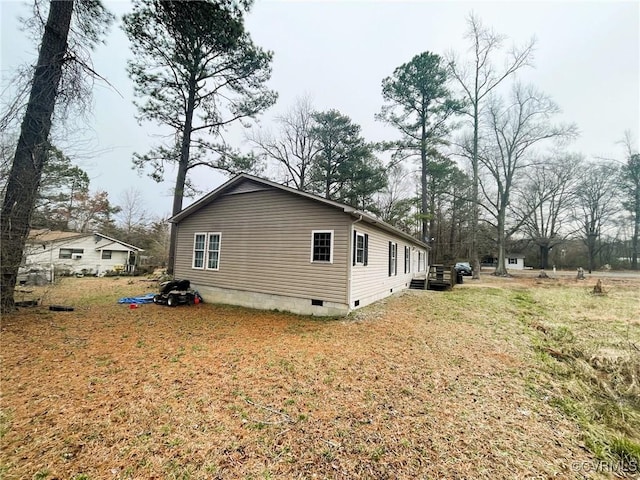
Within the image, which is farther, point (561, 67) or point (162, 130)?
point (561, 67)

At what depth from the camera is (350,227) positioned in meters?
7.08

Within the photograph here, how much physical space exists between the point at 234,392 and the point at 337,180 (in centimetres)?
1751

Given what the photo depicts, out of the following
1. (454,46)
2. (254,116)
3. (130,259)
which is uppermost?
(454,46)

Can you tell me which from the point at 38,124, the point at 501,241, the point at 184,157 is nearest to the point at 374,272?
the point at 38,124

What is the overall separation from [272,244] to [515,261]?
150 feet

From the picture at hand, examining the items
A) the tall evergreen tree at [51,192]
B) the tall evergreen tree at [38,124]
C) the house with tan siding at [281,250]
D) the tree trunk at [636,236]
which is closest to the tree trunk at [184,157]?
the house with tan siding at [281,250]

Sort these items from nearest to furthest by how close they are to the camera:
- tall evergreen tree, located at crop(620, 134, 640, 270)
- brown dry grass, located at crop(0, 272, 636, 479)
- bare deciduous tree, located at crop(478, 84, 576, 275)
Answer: brown dry grass, located at crop(0, 272, 636, 479)
bare deciduous tree, located at crop(478, 84, 576, 275)
tall evergreen tree, located at crop(620, 134, 640, 270)

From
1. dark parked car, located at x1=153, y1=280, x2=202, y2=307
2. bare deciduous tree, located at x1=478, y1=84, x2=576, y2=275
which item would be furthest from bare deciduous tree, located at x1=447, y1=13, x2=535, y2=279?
dark parked car, located at x1=153, y1=280, x2=202, y2=307

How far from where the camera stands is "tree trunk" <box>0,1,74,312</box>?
5891mm

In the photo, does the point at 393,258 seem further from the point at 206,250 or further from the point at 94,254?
the point at 94,254

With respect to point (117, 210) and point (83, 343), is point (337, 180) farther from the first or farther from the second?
point (117, 210)

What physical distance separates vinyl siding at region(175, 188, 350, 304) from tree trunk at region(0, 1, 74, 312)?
4.73m

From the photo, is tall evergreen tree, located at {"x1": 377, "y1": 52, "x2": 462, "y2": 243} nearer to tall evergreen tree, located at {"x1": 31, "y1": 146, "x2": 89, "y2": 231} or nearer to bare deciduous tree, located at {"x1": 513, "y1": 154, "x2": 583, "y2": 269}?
bare deciduous tree, located at {"x1": 513, "y1": 154, "x2": 583, "y2": 269}

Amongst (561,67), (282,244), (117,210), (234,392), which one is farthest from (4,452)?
(117,210)
